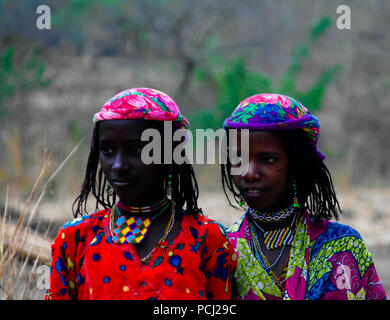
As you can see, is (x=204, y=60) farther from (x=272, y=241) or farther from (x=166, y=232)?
(x=166, y=232)

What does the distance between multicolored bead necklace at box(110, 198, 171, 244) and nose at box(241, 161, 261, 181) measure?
32 centimetres

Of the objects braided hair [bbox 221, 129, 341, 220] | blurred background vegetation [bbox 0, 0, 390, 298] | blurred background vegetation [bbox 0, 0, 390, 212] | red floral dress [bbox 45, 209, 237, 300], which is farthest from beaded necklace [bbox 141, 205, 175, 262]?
blurred background vegetation [bbox 0, 0, 390, 212]

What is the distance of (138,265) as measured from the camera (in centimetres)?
175

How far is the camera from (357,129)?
11.6m

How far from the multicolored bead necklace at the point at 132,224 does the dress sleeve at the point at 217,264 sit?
0.66 feet

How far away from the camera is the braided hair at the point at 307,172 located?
80.7 inches

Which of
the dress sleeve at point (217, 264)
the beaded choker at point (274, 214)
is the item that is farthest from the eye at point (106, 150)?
the beaded choker at point (274, 214)

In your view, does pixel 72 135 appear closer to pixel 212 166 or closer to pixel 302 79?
pixel 212 166

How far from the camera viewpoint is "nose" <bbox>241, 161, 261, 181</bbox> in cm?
195

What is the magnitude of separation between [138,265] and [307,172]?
0.80 metres

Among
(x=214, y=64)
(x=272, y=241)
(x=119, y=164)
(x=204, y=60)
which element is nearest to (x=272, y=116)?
(x=272, y=241)

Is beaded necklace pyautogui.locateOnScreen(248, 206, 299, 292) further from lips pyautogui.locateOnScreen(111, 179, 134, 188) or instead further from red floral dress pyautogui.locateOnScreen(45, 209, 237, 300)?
lips pyautogui.locateOnScreen(111, 179, 134, 188)
